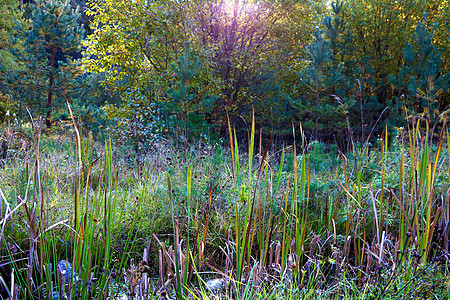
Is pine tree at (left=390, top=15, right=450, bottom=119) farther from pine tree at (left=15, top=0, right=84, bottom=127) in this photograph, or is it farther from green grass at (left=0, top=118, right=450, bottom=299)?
pine tree at (left=15, top=0, right=84, bottom=127)

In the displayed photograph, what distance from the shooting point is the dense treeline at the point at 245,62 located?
8.29 m

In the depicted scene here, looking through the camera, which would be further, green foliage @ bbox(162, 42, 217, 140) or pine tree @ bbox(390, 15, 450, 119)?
pine tree @ bbox(390, 15, 450, 119)

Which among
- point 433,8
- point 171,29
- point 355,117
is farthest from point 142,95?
point 433,8

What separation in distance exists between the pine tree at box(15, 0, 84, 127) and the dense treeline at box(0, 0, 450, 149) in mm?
33

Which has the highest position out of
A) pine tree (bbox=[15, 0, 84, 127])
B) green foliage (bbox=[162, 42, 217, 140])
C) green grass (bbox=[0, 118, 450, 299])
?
pine tree (bbox=[15, 0, 84, 127])

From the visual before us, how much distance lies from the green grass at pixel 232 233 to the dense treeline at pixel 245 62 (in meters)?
4.22

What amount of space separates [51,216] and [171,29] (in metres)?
7.53

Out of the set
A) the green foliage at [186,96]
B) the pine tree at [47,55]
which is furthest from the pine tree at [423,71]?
the pine tree at [47,55]

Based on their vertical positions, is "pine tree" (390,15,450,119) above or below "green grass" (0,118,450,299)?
above

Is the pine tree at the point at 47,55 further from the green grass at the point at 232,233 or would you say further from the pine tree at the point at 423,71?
the pine tree at the point at 423,71

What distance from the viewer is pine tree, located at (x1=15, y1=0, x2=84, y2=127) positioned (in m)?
10.2

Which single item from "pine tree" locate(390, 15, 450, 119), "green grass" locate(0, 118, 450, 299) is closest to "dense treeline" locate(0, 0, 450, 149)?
"pine tree" locate(390, 15, 450, 119)

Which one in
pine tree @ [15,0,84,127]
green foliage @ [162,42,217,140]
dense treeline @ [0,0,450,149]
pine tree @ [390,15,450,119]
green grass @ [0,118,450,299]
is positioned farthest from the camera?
pine tree @ [15,0,84,127]

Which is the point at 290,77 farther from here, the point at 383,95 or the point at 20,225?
the point at 20,225
